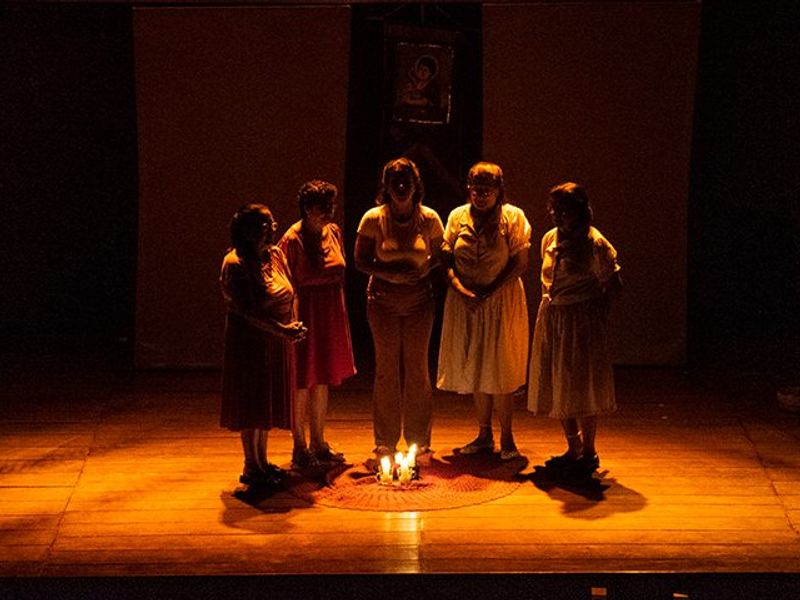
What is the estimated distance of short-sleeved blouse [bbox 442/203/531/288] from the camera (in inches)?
256

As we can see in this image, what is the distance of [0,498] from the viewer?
6.25m

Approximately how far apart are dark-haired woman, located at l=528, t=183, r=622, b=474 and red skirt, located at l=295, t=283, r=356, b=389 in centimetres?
102

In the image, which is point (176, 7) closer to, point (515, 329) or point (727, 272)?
point (515, 329)

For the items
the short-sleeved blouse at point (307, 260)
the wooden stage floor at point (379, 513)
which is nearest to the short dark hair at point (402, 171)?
the short-sleeved blouse at point (307, 260)

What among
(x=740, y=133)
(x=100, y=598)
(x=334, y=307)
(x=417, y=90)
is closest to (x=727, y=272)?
(x=740, y=133)

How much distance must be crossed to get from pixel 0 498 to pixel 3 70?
A: 174 inches

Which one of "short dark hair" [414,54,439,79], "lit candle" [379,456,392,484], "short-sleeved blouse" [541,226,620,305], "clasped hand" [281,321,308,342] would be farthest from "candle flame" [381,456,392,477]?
"short dark hair" [414,54,439,79]

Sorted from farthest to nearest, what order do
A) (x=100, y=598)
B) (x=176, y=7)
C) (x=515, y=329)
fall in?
(x=176, y=7) → (x=515, y=329) → (x=100, y=598)

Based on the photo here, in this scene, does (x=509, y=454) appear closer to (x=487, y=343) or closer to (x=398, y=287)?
(x=487, y=343)

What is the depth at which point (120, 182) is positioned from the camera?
9.79 metres

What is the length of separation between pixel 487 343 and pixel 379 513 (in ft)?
3.86

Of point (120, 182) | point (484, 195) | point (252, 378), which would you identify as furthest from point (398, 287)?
point (120, 182)

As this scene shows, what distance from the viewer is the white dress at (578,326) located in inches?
245

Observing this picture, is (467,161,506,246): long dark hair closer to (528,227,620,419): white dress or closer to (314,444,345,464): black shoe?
(528,227,620,419): white dress
